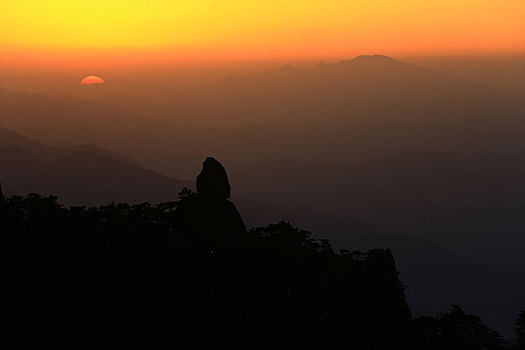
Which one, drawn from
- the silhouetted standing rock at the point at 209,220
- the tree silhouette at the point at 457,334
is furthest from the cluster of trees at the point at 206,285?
the silhouetted standing rock at the point at 209,220

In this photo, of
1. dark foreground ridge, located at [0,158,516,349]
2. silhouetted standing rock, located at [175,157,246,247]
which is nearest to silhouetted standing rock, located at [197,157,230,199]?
dark foreground ridge, located at [0,158,516,349]

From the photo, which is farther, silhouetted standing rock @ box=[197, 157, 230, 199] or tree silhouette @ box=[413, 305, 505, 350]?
silhouetted standing rock @ box=[197, 157, 230, 199]

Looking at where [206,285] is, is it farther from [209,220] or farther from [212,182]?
[212,182]

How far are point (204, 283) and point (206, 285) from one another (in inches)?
9.9

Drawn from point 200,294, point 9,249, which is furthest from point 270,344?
point 9,249

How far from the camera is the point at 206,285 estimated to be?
27922mm

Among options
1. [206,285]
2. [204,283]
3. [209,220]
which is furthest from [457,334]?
[209,220]

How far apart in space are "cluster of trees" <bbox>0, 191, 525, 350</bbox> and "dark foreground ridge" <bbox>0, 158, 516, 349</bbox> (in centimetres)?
7

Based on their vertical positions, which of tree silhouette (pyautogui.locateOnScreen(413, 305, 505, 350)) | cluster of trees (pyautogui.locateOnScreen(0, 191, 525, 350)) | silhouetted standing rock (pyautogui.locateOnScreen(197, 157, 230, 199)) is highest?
silhouetted standing rock (pyautogui.locateOnScreen(197, 157, 230, 199))

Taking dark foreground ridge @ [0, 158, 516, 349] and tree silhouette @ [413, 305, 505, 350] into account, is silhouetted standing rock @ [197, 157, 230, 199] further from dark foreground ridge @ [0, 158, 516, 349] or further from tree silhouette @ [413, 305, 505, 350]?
tree silhouette @ [413, 305, 505, 350]

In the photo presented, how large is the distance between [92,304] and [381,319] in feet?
66.2

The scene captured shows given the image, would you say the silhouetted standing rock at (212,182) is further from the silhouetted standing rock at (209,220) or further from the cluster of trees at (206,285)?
the cluster of trees at (206,285)

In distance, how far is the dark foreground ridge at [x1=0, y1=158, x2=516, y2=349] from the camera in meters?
21.0

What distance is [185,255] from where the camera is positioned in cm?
3156
